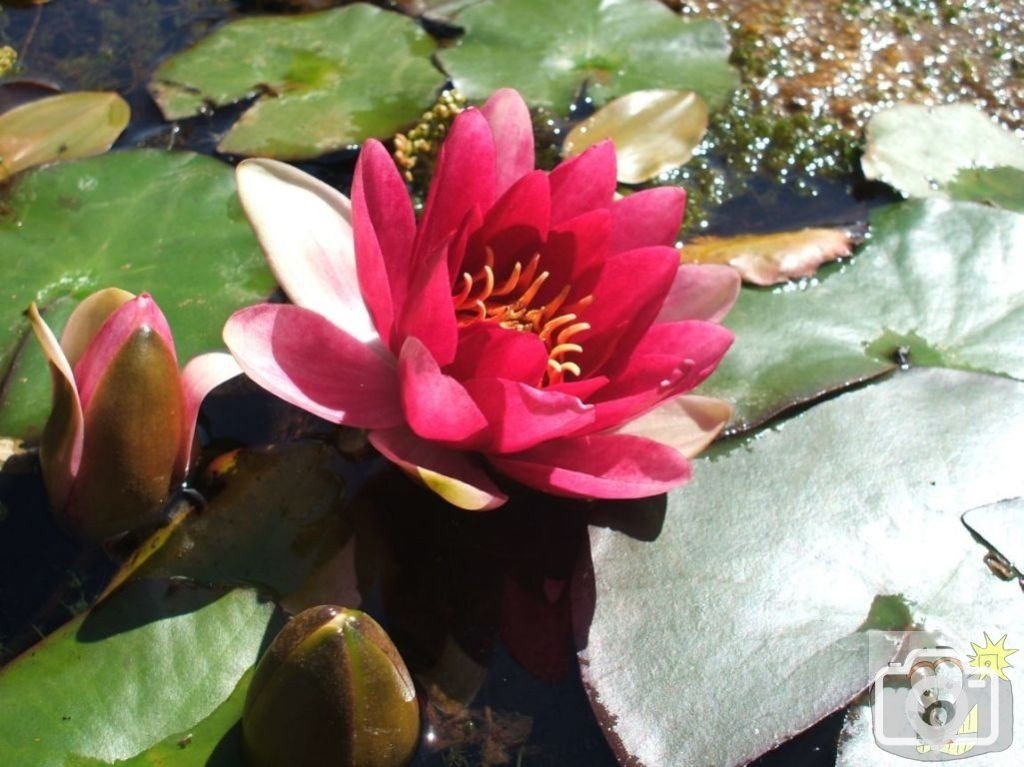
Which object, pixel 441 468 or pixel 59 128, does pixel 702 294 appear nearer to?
pixel 441 468

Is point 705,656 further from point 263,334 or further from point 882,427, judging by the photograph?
point 263,334

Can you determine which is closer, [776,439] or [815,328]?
[776,439]

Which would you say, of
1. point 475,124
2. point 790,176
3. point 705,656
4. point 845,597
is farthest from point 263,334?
point 790,176

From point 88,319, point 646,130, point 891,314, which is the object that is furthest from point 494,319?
point 646,130

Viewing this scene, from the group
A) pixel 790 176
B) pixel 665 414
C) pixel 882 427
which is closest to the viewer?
pixel 665 414

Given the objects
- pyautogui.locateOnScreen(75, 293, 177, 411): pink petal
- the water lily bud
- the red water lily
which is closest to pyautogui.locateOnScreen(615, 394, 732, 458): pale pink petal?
the red water lily

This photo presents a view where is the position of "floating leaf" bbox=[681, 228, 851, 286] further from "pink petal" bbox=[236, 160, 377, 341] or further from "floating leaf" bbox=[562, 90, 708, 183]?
"pink petal" bbox=[236, 160, 377, 341]
